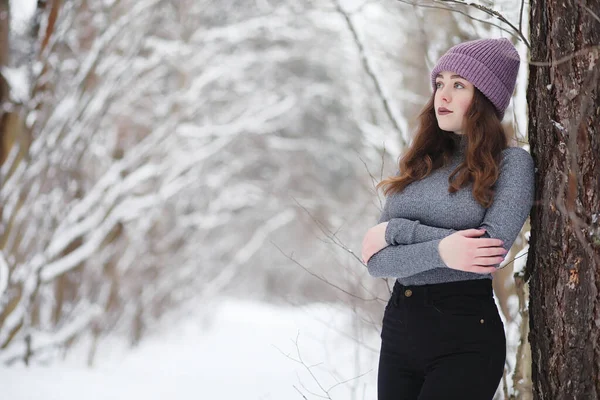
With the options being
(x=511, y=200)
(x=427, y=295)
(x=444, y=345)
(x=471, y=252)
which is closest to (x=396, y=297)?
(x=427, y=295)

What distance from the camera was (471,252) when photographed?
189 cm

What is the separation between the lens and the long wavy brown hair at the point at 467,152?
201 cm

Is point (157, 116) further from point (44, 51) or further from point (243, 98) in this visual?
point (44, 51)

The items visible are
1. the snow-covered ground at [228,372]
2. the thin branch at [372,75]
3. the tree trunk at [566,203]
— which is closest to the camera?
the tree trunk at [566,203]

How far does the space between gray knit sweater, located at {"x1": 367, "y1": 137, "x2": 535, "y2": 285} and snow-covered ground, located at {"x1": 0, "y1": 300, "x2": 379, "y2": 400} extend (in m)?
0.78

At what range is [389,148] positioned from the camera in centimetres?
447

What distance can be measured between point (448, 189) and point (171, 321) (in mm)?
11984

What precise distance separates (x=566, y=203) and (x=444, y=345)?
52 cm

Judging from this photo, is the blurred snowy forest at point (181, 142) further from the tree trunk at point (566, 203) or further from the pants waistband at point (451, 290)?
the pants waistband at point (451, 290)

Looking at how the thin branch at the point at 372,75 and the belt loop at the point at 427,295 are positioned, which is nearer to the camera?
the belt loop at the point at 427,295

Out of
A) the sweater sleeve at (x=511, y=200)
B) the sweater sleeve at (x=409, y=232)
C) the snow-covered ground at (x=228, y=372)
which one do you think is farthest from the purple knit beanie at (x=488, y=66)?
the snow-covered ground at (x=228, y=372)

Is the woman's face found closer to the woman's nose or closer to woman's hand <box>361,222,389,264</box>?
the woman's nose

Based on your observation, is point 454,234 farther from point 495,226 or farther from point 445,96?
point 445,96

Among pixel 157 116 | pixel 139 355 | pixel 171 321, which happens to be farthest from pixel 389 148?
pixel 171 321
